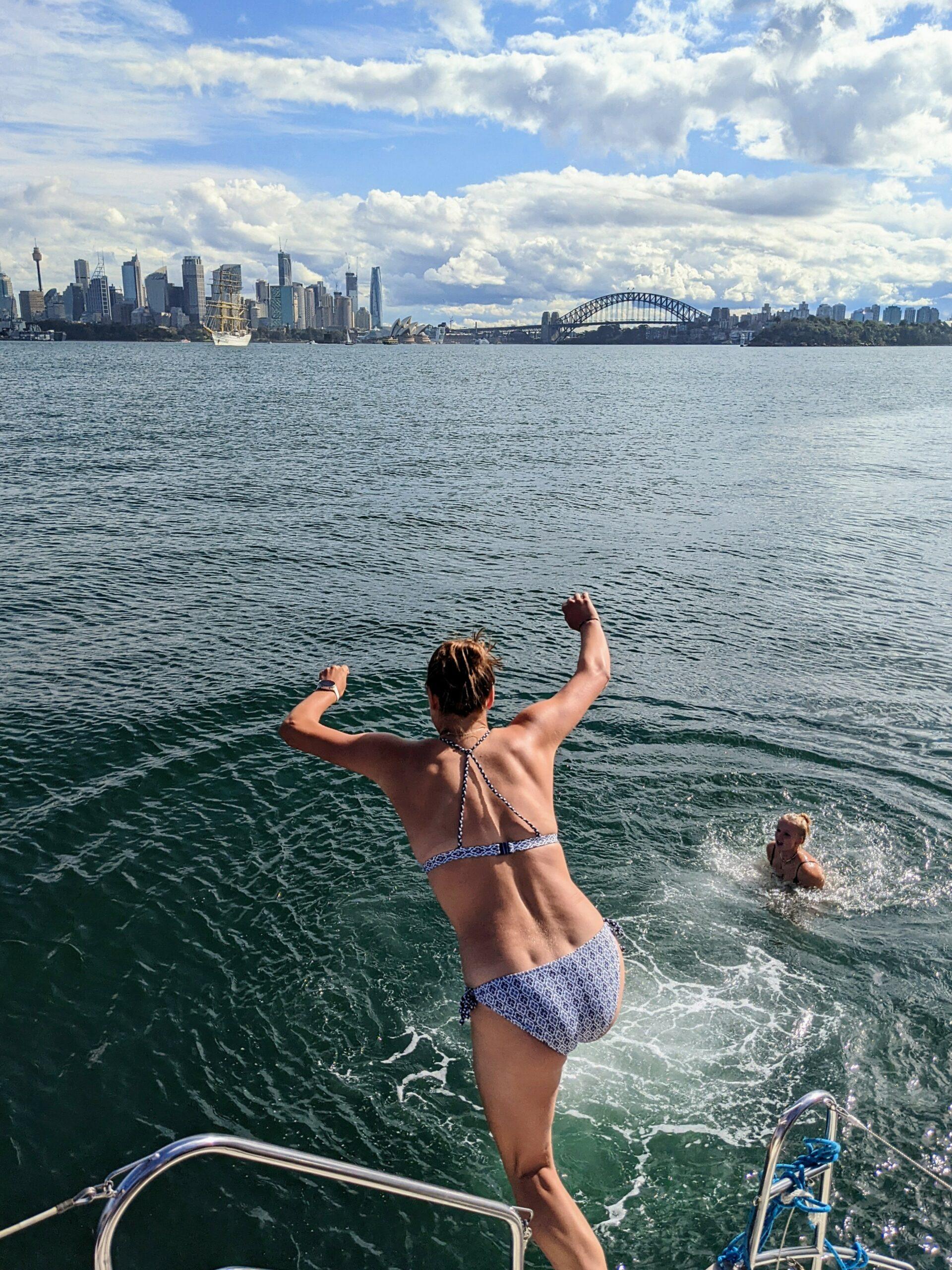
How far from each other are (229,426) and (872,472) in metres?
37.9

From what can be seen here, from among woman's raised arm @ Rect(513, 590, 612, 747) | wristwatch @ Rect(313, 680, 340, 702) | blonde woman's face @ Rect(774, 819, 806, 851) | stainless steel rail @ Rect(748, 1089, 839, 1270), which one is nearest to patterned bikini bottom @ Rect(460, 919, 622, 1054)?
stainless steel rail @ Rect(748, 1089, 839, 1270)

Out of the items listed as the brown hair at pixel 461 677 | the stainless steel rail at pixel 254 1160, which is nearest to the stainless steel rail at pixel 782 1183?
the stainless steel rail at pixel 254 1160

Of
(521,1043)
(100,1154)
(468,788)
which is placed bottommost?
(100,1154)

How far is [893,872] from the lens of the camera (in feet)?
36.1

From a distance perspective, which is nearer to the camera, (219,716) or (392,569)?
(219,716)

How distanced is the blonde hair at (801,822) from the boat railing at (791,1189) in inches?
232

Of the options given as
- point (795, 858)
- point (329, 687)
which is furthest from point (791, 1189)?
point (795, 858)

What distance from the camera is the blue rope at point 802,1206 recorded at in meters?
4.18

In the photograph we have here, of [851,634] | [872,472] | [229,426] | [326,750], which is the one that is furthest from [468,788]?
[229,426]

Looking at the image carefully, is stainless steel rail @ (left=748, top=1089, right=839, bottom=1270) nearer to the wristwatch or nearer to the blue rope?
the blue rope

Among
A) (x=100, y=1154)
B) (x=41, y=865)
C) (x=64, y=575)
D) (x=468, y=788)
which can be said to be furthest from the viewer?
(x=64, y=575)

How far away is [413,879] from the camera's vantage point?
1077cm

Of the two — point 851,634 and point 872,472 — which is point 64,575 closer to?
point 851,634

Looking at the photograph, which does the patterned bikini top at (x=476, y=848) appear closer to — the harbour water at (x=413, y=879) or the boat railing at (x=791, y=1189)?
the boat railing at (x=791, y=1189)
